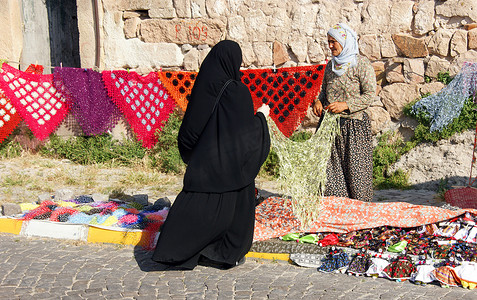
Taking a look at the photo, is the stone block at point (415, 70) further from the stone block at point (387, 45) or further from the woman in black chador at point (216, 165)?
the woman in black chador at point (216, 165)

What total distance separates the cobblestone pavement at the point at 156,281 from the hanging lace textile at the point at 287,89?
3.22 meters

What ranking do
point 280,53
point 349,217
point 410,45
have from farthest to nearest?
point 280,53 < point 410,45 < point 349,217

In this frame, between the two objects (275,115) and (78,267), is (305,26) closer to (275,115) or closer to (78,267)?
(275,115)

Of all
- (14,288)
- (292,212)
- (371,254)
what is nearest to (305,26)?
(292,212)

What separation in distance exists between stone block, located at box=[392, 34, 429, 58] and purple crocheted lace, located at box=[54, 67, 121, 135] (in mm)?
3981

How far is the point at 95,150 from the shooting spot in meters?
7.91

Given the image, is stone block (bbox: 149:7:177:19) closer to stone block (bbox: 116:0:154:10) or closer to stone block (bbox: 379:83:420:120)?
stone block (bbox: 116:0:154:10)

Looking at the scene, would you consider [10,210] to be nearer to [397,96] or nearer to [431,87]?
[397,96]

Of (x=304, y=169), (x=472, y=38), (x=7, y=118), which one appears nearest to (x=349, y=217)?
(x=304, y=169)

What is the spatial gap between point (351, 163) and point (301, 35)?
9.63 feet

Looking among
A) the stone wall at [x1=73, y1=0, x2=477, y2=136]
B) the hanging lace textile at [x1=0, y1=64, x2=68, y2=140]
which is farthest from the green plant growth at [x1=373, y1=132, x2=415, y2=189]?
the hanging lace textile at [x1=0, y1=64, x2=68, y2=140]

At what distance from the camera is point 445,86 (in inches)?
272

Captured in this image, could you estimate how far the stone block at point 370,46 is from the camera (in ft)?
23.5

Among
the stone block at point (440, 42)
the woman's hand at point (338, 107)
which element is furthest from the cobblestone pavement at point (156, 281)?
the stone block at point (440, 42)
